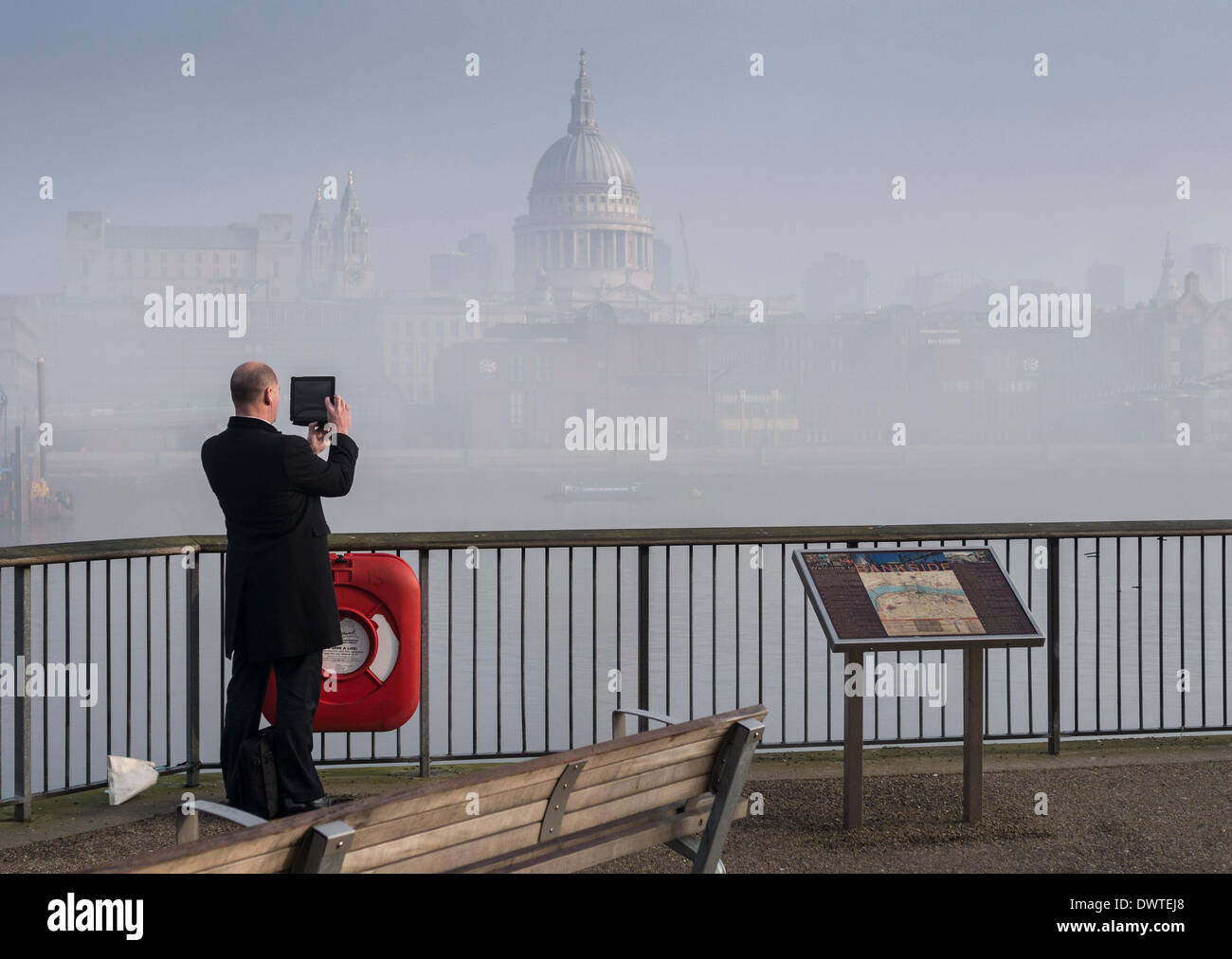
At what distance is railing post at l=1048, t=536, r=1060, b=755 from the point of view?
6629 mm

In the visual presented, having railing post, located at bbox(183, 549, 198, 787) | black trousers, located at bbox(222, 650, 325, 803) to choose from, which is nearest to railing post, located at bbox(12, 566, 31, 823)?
railing post, located at bbox(183, 549, 198, 787)

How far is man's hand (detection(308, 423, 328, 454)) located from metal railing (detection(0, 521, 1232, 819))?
41.3 inches

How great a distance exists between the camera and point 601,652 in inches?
2672

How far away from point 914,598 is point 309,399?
2664 mm

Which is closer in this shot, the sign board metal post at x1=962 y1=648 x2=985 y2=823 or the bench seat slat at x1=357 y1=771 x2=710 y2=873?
the bench seat slat at x1=357 y1=771 x2=710 y2=873

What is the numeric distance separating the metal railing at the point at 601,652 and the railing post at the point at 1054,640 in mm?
19

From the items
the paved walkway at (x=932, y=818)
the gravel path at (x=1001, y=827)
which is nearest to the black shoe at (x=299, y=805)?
the paved walkway at (x=932, y=818)

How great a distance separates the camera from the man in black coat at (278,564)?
4.90 metres

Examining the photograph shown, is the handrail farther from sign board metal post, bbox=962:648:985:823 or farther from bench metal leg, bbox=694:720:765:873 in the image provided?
bench metal leg, bbox=694:720:765:873

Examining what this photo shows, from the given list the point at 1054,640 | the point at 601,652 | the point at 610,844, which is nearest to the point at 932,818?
the point at 1054,640

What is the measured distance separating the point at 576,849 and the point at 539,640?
70.4 metres
